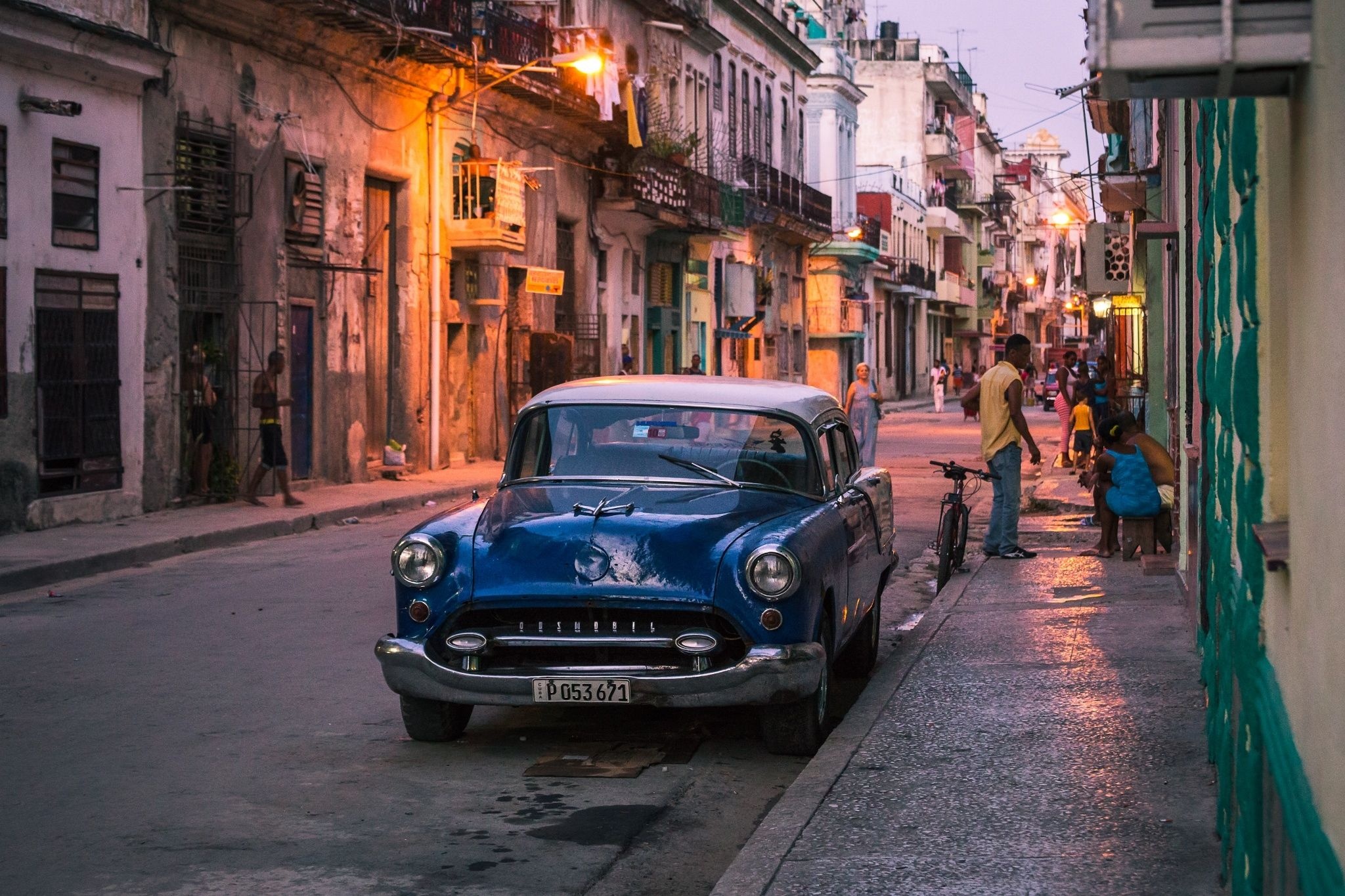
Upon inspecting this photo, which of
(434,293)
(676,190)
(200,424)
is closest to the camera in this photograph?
(200,424)

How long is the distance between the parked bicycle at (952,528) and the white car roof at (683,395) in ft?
12.7

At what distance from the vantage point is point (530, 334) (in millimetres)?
30234

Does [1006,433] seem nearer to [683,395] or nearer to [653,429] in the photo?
[683,395]

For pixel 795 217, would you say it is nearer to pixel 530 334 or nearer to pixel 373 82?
pixel 530 334

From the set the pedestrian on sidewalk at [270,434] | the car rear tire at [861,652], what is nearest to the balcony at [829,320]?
the pedestrian on sidewalk at [270,434]

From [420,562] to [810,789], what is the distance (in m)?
1.96

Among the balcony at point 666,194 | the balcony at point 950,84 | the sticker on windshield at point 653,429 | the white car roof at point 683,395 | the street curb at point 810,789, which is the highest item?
the balcony at point 950,84

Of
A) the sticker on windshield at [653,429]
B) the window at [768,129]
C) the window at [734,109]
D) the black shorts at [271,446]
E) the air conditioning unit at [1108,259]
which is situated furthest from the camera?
the window at [768,129]

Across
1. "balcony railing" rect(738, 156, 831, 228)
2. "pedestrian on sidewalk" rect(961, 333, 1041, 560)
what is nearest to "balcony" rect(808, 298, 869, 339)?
"balcony railing" rect(738, 156, 831, 228)

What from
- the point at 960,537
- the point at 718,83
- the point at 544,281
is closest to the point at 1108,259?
the point at 960,537

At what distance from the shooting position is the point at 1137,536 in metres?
13.4

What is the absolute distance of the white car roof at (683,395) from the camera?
27.7ft

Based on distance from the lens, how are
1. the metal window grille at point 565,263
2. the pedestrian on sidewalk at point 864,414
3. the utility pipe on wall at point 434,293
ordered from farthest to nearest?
the metal window grille at point 565,263 < the utility pipe on wall at point 434,293 < the pedestrian on sidewalk at point 864,414

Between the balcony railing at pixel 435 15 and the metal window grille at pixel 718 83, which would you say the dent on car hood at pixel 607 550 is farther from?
the metal window grille at pixel 718 83
